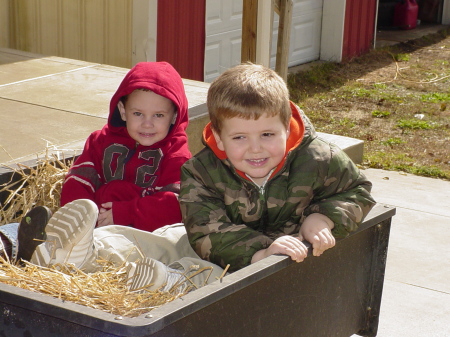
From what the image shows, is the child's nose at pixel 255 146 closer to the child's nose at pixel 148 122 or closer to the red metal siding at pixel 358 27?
the child's nose at pixel 148 122

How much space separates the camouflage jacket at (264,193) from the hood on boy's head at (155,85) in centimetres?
47

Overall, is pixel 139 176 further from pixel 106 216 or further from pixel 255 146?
pixel 255 146

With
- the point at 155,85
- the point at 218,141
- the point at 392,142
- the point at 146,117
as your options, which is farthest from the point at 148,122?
the point at 392,142

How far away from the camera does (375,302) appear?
2.75m

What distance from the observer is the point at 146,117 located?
3139 mm

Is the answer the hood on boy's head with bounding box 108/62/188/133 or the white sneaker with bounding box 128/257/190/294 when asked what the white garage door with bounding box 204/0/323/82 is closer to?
the hood on boy's head with bounding box 108/62/188/133

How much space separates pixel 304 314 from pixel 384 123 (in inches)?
220

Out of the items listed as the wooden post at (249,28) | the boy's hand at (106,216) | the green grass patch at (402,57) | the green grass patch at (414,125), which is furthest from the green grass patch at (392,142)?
the boy's hand at (106,216)

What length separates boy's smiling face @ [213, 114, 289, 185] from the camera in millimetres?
2529

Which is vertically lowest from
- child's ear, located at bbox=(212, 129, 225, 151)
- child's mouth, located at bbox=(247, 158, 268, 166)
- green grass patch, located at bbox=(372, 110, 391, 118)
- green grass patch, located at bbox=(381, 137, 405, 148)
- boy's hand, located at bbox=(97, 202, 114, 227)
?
green grass patch, located at bbox=(372, 110, 391, 118)

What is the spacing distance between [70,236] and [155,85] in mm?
928

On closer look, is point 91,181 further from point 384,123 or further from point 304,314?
point 384,123

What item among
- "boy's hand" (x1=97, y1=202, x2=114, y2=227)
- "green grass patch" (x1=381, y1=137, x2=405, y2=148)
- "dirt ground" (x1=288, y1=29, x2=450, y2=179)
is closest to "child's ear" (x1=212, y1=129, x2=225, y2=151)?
"boy's hand" (x1=97, y1=202, x2=114, y2=227)

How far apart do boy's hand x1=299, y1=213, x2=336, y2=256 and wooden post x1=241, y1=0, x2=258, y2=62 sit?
363 cm
